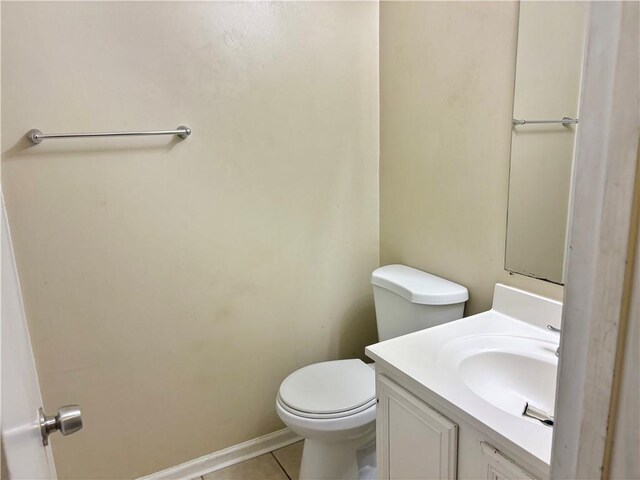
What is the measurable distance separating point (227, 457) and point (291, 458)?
0.93ft

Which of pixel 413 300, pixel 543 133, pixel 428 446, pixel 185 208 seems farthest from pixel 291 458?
pixel 543 133

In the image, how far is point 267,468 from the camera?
80.5 inches

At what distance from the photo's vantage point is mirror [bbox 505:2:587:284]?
4.35ft

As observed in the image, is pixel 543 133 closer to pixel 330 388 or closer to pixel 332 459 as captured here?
pixel 330 388

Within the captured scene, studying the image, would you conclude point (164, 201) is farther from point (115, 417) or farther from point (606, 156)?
point (606, 156)

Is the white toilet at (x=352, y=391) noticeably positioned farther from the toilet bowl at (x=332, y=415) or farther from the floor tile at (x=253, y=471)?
the floor tile at (x=253, y=471)

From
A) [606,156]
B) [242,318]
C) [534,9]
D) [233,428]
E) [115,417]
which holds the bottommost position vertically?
[233,428]

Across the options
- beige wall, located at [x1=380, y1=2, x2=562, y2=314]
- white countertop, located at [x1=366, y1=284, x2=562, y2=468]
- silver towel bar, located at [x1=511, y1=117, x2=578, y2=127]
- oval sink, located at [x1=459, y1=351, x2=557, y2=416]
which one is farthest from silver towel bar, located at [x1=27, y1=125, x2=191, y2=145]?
oval sink, located at [x1=459, y1=351, x2=557, y2=416]

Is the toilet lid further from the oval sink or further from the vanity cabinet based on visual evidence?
the oval sink

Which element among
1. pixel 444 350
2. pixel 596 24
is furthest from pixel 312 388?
pixel 596 24

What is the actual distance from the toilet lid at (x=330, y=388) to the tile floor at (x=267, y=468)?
0.47m

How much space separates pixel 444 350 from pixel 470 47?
103cm

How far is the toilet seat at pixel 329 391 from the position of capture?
166cm

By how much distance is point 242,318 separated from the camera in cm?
199
